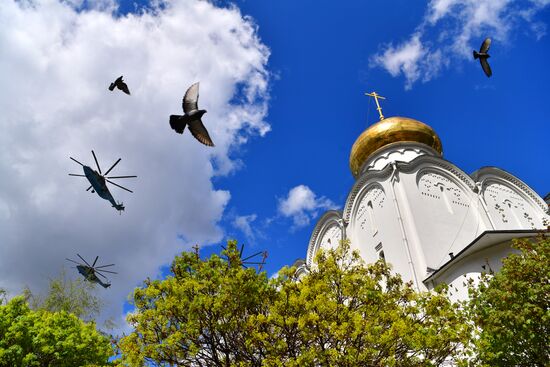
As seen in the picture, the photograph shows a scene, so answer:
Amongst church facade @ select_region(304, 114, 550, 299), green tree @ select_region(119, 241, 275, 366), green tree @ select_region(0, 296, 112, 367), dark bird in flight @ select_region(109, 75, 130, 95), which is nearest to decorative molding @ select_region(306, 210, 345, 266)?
church facade @ select_region(304, 114, 550, 299)

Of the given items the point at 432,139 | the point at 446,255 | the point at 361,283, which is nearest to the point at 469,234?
the point at 446,255

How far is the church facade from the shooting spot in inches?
581

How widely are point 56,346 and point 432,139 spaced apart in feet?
66.1

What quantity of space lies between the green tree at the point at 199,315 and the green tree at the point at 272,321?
0.02 meters

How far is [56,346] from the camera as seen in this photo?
11.1 m

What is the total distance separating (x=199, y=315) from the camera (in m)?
8.48

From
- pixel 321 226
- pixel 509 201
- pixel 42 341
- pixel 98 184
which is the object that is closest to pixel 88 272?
pixel 42 341

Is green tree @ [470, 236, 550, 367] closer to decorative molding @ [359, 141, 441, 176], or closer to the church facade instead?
the church facade

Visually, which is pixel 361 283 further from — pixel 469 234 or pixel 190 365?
pixel 469 234

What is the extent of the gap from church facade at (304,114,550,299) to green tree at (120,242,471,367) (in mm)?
5691

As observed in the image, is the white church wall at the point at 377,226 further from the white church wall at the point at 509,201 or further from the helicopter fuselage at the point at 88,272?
the helicopter fuselage at the point at 88,272

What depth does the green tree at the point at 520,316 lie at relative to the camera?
8352mm

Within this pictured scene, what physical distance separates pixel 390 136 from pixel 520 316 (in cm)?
1448

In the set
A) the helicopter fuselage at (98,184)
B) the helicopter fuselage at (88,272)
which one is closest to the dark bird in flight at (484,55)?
Result: the helicopter fuselage at (98,184)
